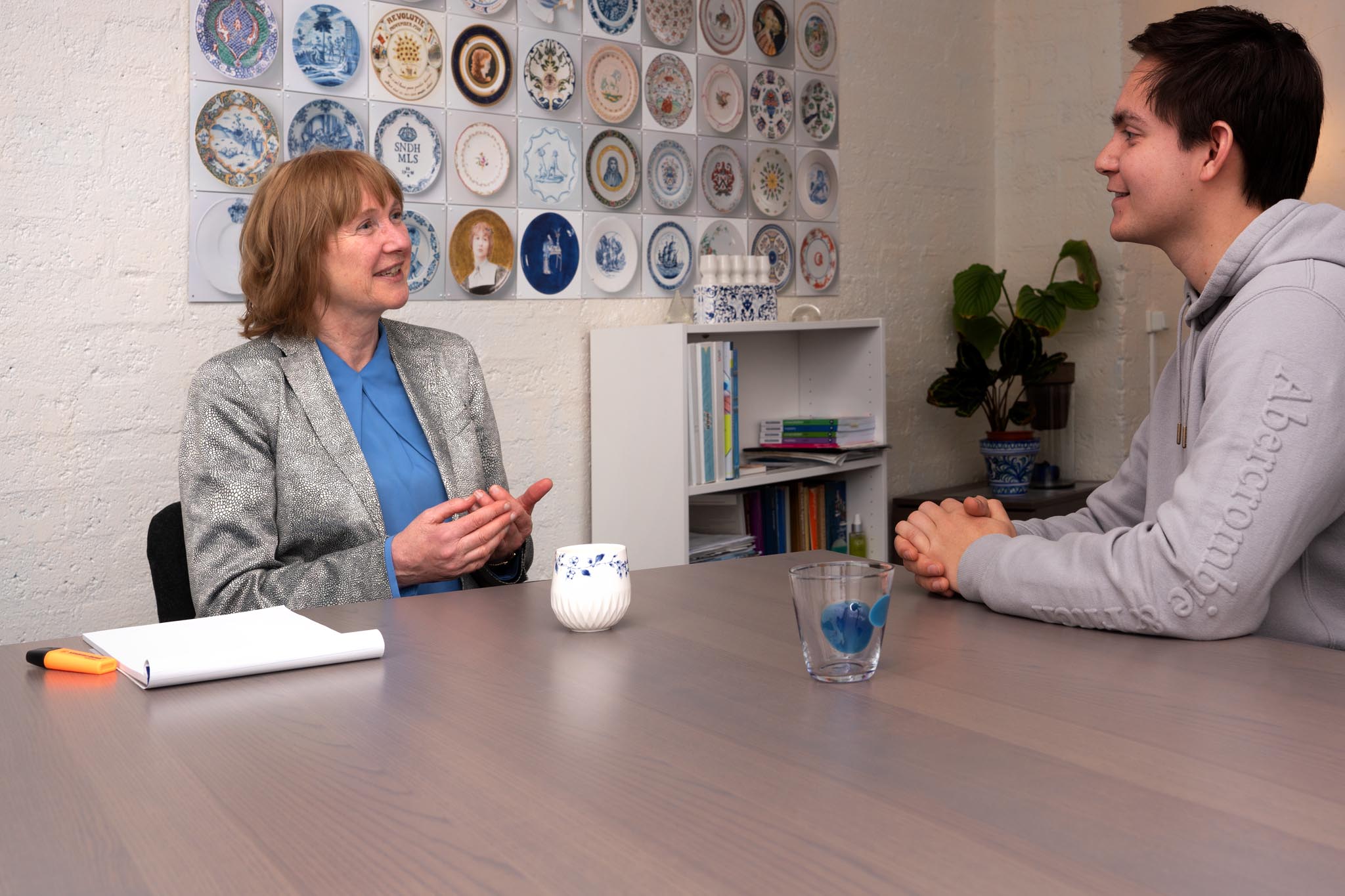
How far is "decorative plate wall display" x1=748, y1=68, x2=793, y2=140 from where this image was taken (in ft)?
11.8

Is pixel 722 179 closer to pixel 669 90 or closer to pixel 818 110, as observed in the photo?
pixel 669 90

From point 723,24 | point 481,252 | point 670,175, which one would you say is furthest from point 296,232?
point 723,24

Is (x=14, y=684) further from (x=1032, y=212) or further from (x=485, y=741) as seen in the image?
(x=1032, y=212)

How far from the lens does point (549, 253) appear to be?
3111 millimetres

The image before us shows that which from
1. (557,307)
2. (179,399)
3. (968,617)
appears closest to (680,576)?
(968,617)

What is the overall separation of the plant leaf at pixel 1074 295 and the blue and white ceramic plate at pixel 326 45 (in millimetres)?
2315

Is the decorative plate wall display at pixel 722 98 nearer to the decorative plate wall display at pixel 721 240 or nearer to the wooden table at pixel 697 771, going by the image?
the decorative plate wall display at pixel 721 240

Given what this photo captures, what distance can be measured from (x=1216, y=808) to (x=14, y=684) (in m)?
1.04

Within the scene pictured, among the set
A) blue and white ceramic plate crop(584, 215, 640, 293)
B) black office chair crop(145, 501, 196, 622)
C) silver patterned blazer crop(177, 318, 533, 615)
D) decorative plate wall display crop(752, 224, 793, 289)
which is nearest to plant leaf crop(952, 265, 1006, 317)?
decorative plate wall display crop(752, 224, 793, 289)

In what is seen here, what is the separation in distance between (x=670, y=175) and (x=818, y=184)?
611mm

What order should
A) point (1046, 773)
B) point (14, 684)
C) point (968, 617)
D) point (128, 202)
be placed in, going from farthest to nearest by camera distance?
1. point (128, 202)
2. point (968, 617)
3. point (14, 684)
4. point (1046, 773)

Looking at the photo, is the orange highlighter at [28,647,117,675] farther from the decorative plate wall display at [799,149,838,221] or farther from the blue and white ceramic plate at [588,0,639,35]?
the decorative plate wall display at [799,149,838,221]

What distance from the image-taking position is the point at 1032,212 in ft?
14.0

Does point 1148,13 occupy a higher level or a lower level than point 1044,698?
higher
